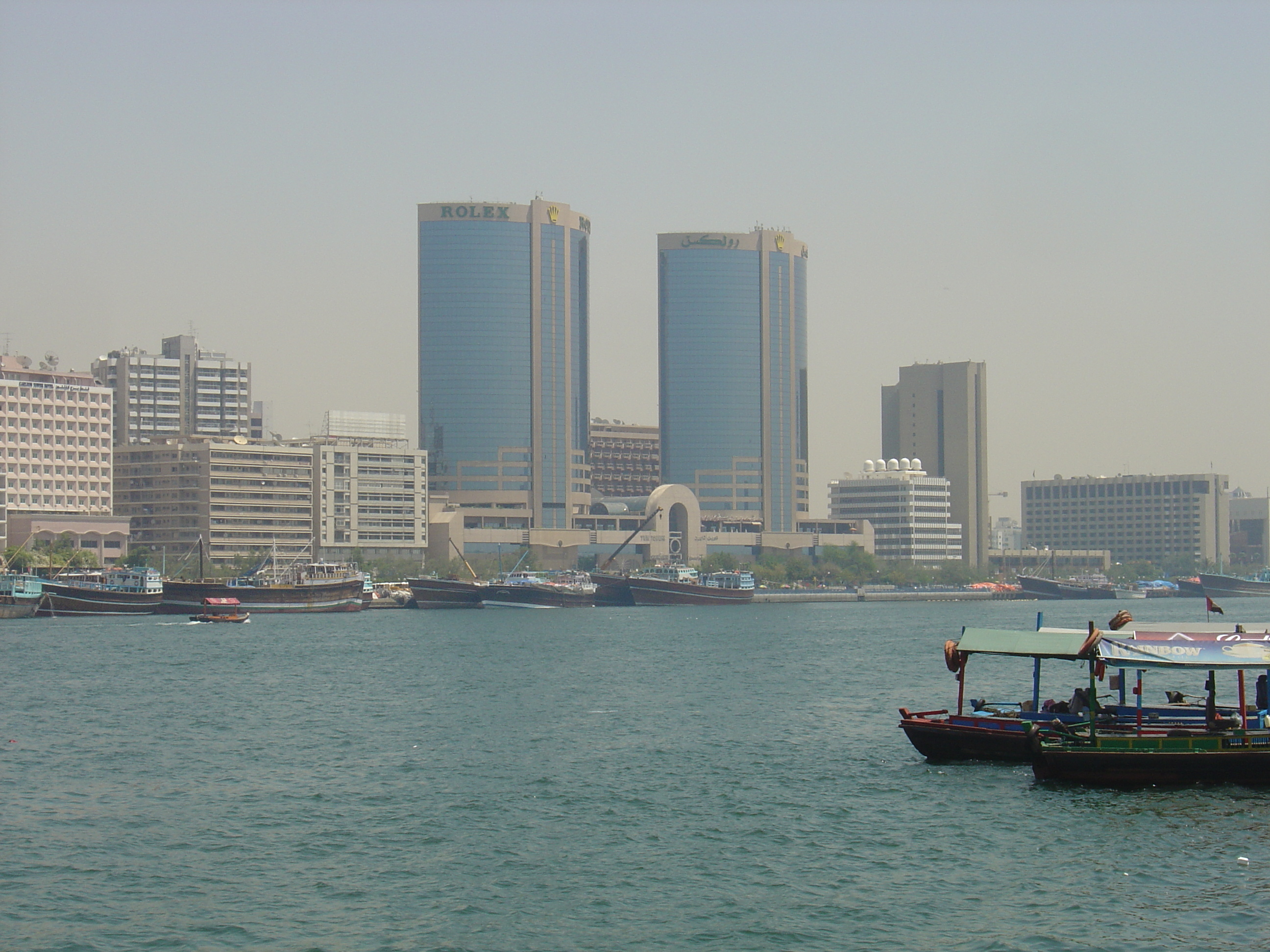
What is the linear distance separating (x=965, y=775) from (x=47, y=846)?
27.8m

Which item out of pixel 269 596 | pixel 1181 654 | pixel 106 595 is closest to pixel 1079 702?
pixel 1181 654

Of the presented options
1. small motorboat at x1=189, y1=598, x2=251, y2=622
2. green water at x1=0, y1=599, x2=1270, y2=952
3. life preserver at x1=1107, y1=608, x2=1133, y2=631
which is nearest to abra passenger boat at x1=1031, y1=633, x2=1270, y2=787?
green water at x1=0, y1=599, x2=1270, y2=952

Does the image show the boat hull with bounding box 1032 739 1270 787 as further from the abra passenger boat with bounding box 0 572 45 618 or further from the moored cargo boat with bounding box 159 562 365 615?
the abra passenger boat with bounding box 0 572 45 618

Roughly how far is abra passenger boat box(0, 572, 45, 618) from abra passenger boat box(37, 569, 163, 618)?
76 cm

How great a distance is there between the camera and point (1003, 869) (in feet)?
123

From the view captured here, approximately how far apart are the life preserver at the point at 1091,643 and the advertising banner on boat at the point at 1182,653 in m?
0.24

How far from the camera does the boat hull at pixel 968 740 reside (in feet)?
169

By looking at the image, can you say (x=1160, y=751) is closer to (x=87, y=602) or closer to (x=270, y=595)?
(x=87, y=602)

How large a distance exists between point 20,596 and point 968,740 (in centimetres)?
14057

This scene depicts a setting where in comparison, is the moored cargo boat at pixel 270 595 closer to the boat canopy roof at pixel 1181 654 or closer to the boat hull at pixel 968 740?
the boat hull at pixel 968 740

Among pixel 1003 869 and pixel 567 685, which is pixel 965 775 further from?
pixel 567 685

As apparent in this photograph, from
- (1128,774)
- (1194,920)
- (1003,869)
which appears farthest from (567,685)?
(1194,920)

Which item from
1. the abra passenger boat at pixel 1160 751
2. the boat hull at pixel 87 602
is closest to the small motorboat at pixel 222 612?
the boat hull at pixel 87 602

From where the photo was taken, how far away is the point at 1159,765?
1852 inches
